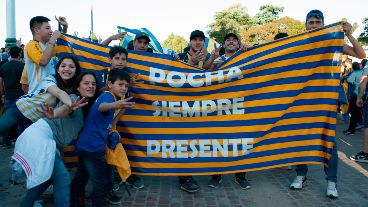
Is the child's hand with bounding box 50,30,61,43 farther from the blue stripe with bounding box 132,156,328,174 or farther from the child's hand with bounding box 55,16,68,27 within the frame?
the blue stripe with bounding box 132,156,328,174

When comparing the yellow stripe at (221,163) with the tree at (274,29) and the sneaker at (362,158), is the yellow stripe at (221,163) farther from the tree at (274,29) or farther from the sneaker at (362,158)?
the tree at (274,29)

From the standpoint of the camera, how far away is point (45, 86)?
3.67 metres

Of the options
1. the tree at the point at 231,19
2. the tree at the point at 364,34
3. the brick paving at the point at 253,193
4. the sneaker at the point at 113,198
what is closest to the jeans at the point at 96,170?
the sneaker at the point at 113,198

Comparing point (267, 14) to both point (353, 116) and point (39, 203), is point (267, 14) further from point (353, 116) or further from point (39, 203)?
point (39, 203)

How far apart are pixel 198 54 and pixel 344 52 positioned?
1984 mm

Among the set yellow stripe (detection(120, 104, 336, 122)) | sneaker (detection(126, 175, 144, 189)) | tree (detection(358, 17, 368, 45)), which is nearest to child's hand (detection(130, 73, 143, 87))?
yellow stripe (detection(120, 104, 336, 122))

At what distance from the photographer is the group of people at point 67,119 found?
329 centimetres

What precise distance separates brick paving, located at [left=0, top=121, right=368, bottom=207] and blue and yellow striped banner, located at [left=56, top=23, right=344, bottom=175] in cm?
34

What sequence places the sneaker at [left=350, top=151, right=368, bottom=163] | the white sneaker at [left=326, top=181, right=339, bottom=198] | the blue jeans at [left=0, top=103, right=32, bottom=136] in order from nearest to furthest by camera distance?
1. the blue jeans at [left=0, top=103, right=32, bottom=136]
2. the white sneaker at [left=326, top=181, right=339, bottom=198]
3. the sneaker at [left=350, top=151, right=368, bottom=163]

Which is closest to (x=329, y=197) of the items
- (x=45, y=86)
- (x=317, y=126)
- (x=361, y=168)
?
(x=317, y=126)

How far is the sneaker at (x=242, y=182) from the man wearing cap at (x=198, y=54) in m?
1.68

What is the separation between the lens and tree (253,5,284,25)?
67544mm

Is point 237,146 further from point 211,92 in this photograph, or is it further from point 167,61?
point 167,61

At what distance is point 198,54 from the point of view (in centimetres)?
496
